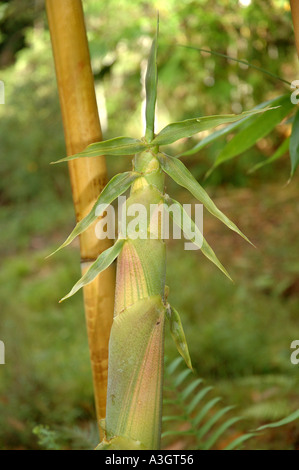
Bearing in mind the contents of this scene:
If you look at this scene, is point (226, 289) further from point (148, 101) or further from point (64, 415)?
point (148, 101)

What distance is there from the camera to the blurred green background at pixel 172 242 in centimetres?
157

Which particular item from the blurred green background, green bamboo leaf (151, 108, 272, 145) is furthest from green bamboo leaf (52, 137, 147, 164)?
the blurred green background

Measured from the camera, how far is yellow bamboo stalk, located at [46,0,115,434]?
508 millimetres

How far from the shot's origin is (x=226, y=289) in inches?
99.7

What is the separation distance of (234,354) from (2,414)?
2.78 ft

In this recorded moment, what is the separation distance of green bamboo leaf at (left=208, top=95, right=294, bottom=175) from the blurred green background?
4.2 inches

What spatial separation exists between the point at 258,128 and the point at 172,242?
8.77 ft

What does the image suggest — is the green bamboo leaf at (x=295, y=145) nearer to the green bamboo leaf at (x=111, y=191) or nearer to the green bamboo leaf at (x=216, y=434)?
the green bamboo leaf at (x=111, y=191)

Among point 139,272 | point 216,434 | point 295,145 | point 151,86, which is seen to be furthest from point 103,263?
point 216,434

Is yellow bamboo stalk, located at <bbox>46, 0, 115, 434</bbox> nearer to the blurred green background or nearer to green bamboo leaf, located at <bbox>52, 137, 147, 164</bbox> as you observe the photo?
green bamboo leaf, located at <bbox>52, 137, 147, 164</bbox>

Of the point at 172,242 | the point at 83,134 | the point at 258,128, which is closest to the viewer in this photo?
the point at 83,134

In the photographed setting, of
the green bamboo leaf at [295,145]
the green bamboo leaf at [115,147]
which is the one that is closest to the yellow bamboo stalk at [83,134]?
the green bamboo leaf at [115,147]

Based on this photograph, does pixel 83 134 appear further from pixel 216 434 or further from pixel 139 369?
pixel 216 434

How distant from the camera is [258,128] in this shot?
2.23ft
